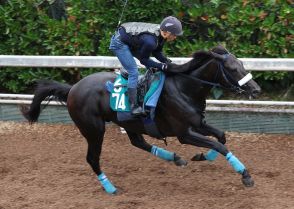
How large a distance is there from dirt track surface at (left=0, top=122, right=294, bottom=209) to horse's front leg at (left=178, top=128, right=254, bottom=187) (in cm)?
20

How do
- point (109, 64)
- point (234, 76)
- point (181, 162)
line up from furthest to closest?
1. point (109, 64)
2. point (181, 162)
3. point (234, 76)

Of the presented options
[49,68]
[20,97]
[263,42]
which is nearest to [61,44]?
[49,68]

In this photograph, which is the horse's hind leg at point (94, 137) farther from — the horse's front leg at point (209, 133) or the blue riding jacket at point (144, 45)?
the horse's front leg at point (209, 133)

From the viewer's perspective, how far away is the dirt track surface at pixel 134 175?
6273 millimetres

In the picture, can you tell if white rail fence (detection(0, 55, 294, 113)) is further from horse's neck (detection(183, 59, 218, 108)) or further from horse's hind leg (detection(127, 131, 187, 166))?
horse's neck (detection(183, 59, 218, 108))

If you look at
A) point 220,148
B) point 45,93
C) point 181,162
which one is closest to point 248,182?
point 220,148

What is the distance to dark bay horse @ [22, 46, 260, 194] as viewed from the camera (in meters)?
6.26

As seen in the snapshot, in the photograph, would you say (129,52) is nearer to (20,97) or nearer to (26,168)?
(26,168)

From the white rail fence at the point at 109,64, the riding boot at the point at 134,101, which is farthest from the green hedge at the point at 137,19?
the riding boot at the point at 134,101

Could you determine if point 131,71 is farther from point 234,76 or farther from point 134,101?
point 234,76

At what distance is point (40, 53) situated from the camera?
10.1 metres

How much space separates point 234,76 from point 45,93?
259 cm

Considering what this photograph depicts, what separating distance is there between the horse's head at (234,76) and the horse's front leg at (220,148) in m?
0.67

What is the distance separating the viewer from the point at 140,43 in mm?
6543
